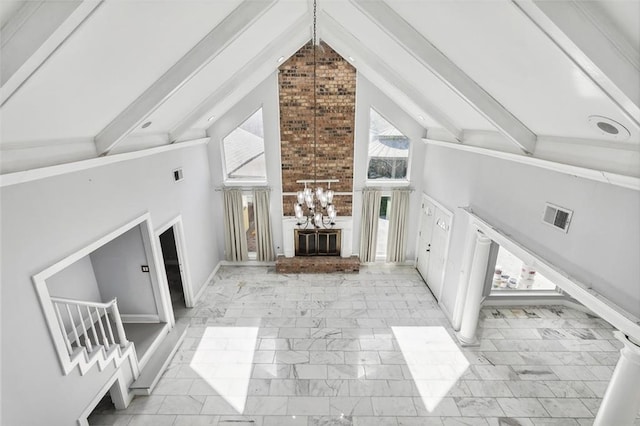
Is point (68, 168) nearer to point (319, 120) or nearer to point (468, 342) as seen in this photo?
point (319, 120)

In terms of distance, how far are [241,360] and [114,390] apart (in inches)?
61.4

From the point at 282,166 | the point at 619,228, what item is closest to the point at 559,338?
the point at 619,228

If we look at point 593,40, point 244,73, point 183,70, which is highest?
point 244,73

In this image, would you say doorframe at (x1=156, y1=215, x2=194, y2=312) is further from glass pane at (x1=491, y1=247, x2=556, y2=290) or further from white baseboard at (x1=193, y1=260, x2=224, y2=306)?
glass pane at (x1=491, y1=247, x2=556, y2=290)

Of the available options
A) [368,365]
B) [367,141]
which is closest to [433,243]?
[367,141]

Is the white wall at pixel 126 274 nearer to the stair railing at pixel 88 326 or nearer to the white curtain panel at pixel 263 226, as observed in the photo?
the stair railing at pixel 88 326

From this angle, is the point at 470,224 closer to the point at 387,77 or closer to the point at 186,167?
the point at 387,77

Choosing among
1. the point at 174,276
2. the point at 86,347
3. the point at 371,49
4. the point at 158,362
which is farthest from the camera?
the point at 174,276

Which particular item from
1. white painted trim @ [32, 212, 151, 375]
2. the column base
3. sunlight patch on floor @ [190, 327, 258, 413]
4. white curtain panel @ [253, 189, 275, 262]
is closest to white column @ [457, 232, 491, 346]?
the column base

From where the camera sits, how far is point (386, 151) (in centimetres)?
677

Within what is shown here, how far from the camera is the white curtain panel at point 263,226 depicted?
6.78 metres

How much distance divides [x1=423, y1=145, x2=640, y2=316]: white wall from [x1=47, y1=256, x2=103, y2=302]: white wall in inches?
236

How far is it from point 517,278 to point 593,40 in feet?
18.6

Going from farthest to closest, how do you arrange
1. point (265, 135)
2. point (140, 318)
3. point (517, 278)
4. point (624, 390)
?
point (265, 135) → point (517, 278) → point (140, 318) → point (624, 390)
